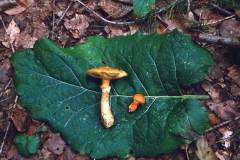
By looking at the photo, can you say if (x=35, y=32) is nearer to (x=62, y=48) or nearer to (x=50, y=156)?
(x=62, y=48)

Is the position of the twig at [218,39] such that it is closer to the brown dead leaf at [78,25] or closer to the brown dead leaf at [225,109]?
the brown dead leaf at [225,109]

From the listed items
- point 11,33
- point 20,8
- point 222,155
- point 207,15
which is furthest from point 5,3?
point 222,155

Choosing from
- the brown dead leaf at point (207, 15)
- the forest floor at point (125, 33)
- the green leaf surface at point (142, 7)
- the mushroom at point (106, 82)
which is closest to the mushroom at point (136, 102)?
the mushroom at point (106, 82)

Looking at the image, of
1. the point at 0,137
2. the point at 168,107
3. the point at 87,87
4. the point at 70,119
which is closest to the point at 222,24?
the point at 168,107

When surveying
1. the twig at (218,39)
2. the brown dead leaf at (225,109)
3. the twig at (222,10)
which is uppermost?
the twig at (222,10)

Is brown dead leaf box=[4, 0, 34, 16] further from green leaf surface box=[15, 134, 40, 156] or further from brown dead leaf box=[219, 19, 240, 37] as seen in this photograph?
brown dead leaf box=[219, 19, 240, 37]
